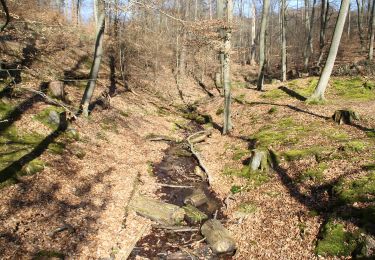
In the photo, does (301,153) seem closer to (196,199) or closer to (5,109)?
(196,199)

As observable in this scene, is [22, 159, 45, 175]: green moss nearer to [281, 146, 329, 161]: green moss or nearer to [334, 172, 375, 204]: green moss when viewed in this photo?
[281, 146, 329, 161]: green moss

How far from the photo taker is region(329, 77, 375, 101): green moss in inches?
897

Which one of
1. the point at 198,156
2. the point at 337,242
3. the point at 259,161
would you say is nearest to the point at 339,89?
the point at 198,156

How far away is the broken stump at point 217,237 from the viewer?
9992mm

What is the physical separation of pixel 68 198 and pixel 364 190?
983 centimetres

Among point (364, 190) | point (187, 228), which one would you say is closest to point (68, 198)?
point (187, 228)

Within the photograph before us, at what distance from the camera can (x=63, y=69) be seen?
80.9 feet

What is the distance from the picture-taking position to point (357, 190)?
10.2 meters

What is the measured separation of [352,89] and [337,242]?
62.2 feet

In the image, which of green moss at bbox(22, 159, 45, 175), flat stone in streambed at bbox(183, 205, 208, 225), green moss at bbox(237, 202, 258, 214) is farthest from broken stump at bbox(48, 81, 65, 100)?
Answer: green moss at bbox(237, 202, 258, 214)

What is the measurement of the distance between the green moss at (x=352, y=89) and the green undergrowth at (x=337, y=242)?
15.9m

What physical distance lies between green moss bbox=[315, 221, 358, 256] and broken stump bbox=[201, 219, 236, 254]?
8.48ft

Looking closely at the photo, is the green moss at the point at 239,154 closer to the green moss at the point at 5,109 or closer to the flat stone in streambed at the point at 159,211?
the flat stone in streambed at the point at 159,211

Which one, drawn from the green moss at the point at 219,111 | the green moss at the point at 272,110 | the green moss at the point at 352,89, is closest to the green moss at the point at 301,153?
the green moss at the point at 272,110
